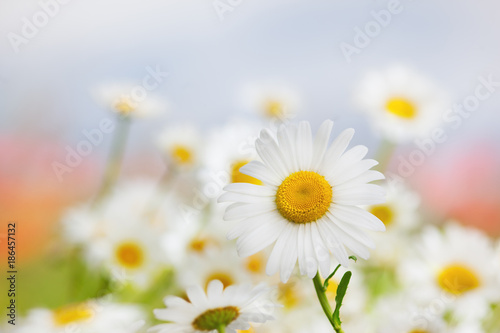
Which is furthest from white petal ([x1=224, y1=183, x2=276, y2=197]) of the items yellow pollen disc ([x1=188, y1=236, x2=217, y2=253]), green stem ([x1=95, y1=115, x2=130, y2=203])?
green stem ([x1=95, y1=115, x2=130, y2=203])

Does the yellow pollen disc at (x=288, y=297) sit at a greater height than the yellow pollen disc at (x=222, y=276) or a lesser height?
lesser

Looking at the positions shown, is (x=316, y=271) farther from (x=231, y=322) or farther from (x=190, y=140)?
(x=190, y=140)

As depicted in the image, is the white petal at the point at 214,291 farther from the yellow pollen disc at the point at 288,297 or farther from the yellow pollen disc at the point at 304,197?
the yellow pollen disc at the point at 288,297

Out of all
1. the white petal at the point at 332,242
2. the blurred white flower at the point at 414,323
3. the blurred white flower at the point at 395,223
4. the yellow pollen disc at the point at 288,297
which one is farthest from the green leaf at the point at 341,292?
the blurred white flower at the point at 395,223

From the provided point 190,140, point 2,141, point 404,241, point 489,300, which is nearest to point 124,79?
point 190,140

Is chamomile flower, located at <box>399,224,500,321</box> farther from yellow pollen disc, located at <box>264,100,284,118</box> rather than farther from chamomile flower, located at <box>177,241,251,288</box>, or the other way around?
yellow pollen disc, located at <box>264,100,284,118</box>
